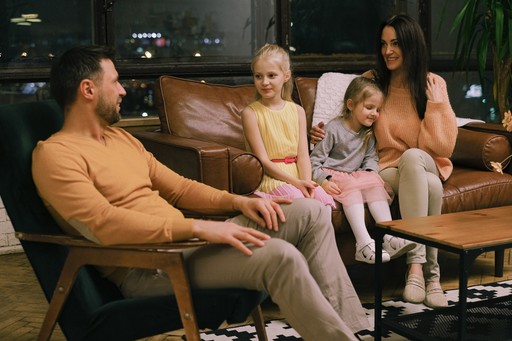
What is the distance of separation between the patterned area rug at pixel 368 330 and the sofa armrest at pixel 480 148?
628 mm

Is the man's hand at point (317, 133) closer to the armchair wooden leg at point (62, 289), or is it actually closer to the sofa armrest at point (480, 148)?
the sofa armrest at point (480, 148)

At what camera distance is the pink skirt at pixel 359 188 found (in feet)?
11.3

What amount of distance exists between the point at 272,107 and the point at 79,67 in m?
1.30

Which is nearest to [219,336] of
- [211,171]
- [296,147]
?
[211,171]

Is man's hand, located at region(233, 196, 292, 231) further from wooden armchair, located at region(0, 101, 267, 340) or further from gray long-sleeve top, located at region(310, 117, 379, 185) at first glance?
gray long-sleeve top, located at region(310, 117, 379, 185)

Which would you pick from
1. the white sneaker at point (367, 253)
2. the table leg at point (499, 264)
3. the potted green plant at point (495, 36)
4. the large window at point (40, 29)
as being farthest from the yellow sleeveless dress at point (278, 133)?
the potted green plant at point (495, 36)

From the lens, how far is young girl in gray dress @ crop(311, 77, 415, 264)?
3455 millimetres

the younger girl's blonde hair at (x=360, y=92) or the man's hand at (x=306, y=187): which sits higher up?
the younger girl's blonde hair at (x=360, y=92)

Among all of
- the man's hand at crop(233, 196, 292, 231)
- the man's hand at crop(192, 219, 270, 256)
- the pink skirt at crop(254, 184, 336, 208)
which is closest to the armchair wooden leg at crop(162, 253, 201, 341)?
the man's hand at crop(192, 219, 270, 256)

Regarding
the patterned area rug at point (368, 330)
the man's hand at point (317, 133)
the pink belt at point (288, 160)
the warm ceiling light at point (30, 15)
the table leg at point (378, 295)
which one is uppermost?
the warm ceiling light at point (30, 15)

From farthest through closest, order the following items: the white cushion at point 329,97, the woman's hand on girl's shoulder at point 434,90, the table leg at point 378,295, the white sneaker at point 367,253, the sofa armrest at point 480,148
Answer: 1. the white cushion at point 329,97
2. the sofa armrest at point 480,148
3. the woman's hand on girl's shoulder at point 434,90
4. the white sneaker at point 367,253
5. the table leg at point 378,295

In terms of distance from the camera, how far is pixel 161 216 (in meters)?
2.44

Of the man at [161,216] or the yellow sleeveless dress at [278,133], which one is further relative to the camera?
the yellow sleeveless dress at [278,133]

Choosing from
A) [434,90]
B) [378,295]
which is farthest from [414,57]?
[378,295]
